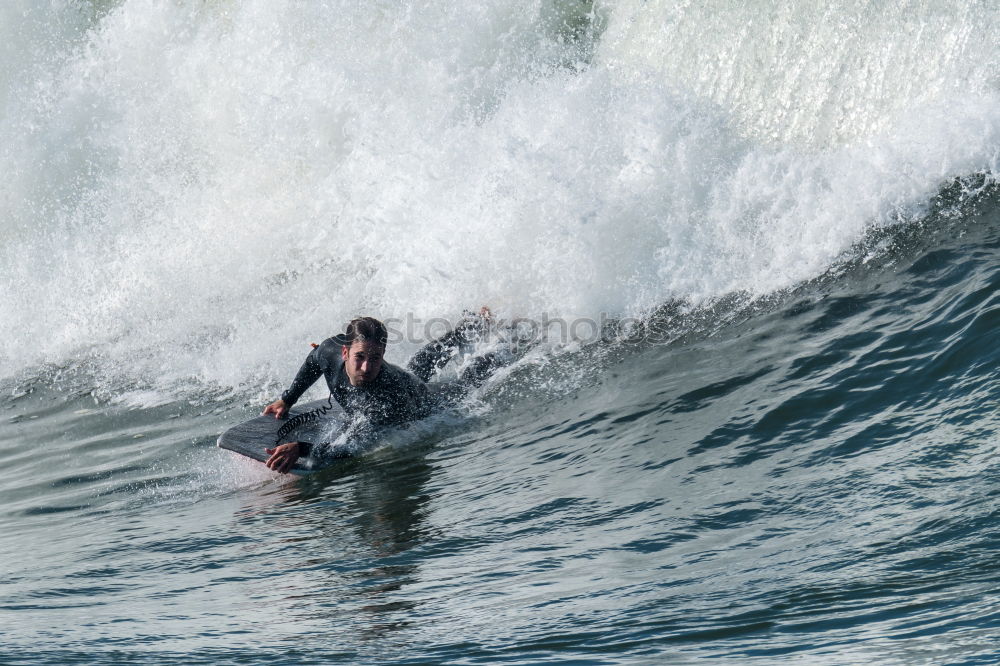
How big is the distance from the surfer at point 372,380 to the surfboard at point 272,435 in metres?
0.07

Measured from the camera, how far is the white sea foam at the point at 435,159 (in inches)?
319

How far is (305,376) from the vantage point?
7.05m

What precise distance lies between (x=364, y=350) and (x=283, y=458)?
0.78m

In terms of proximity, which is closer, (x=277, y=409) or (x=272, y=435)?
(x=272, y=435)

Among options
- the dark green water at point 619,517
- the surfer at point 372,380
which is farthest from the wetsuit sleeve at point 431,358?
the dark green water at point 619,517

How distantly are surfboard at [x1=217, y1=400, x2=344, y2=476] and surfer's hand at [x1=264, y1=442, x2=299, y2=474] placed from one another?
0.06 meters

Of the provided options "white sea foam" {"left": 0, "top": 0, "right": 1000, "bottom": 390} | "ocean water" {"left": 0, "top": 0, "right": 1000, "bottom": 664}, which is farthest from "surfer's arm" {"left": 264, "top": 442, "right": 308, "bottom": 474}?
"white sea foam" {"left": 0, "top": 0, "right": 1000, "bottom": 390}

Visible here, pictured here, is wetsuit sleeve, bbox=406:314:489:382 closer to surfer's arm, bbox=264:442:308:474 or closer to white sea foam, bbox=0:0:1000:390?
white sea foam, bbox=0:0:1000:390

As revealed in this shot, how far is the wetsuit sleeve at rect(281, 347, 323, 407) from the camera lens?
7008 millimetres

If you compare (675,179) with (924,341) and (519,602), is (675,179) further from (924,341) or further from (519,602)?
(519,602)

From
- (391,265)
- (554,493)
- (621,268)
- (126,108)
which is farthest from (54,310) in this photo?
(554,493)

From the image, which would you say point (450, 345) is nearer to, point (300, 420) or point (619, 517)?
point (300, 420)

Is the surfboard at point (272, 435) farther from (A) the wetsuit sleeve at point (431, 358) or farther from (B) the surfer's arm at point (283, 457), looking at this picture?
(A) the wetsuit sleeve at point (431, 358)

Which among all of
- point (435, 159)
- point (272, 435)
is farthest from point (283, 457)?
point (435, 159)
